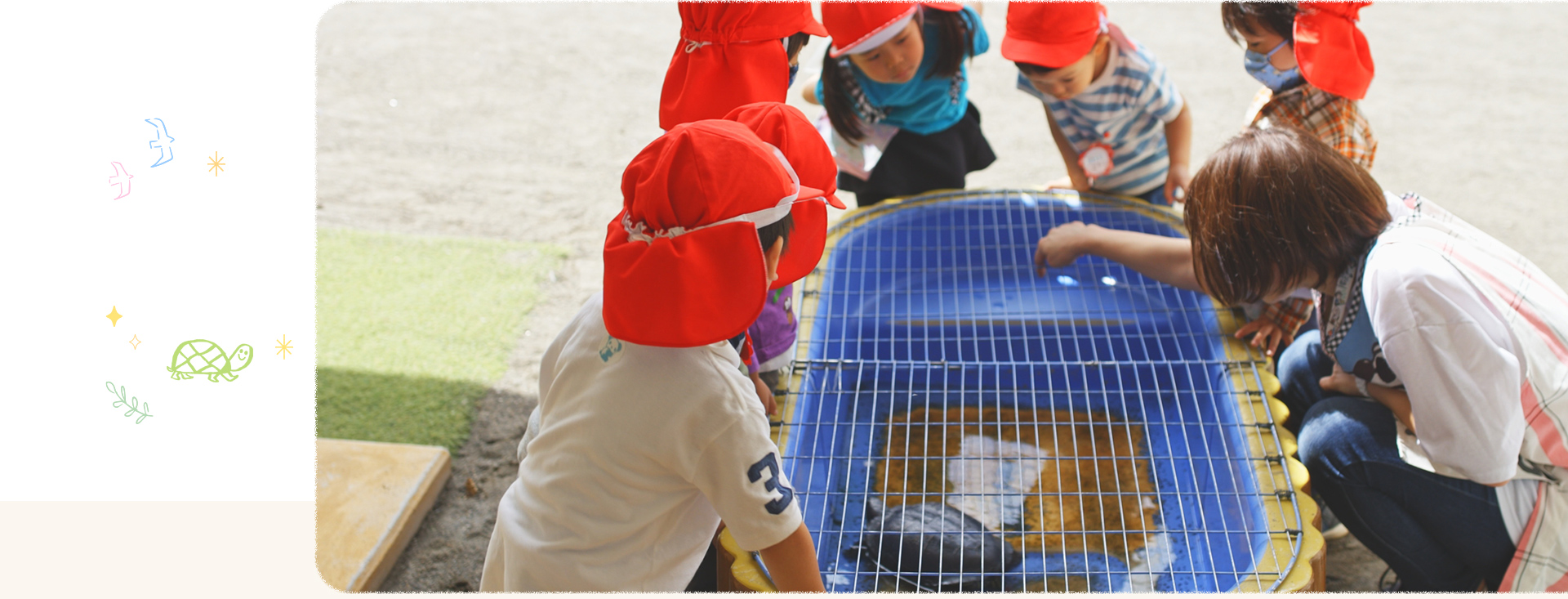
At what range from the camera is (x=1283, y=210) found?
4.99ft

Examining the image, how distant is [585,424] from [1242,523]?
1049 millimetres

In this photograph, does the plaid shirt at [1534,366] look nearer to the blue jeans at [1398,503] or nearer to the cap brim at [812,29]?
the blue jeans at [1398,503]

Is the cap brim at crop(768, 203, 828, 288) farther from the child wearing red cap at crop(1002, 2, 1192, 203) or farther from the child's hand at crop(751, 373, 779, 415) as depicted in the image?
the child wearing red cap at crop(1002, 2, 1192, 203)

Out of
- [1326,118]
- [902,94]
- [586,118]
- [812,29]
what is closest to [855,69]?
[902,94]

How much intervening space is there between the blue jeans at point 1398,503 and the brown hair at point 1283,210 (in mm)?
316

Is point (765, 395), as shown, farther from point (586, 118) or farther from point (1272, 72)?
point (586, 118)

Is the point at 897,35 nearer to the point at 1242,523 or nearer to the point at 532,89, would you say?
the point at 1242,523

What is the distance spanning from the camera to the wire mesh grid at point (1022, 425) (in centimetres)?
→ 160

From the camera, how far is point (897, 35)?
221 cm

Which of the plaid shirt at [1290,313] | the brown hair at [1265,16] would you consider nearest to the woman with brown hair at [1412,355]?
the plaid shirt at [1290,313]

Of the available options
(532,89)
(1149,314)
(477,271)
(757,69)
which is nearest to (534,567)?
(757,69)

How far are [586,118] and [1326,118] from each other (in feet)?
10.1

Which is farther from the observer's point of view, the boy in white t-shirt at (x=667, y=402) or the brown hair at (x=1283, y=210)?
the brown hair at (x=1283, y=210)

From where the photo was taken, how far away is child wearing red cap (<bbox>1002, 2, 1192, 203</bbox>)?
222cm
